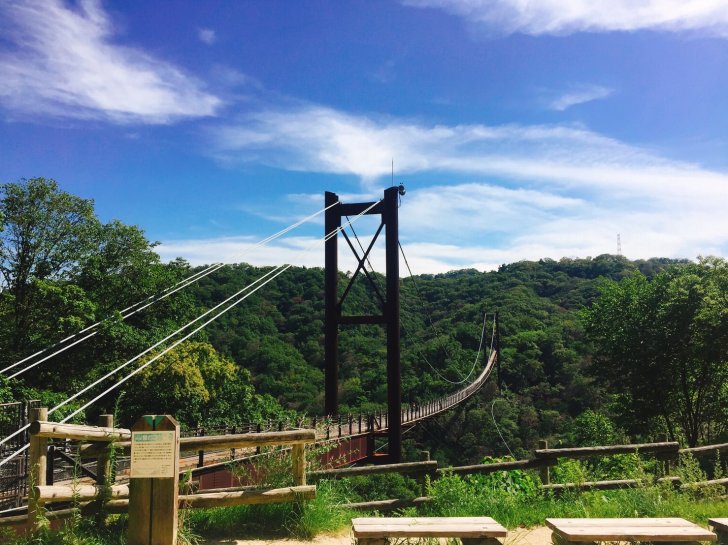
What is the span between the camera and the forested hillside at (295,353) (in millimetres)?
15430

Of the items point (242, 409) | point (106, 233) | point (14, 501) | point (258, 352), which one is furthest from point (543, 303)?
point (14, 501)

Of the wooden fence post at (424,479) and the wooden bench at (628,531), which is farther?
the wooden fence post at (424,479)

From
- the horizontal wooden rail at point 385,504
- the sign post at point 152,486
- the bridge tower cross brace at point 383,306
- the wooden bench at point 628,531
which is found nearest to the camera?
the wooden bench at point 628,531

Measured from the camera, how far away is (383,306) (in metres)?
12.4

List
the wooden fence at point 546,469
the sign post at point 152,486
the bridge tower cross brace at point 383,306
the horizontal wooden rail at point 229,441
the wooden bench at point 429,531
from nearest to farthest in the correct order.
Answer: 1. the wooden bench at point 429,531
2. the sign post at point 152,486
3. the horizontal wooden rail at point 229,441
4. the wooden fence at point 546,469
5. the bridge tower cross brace at point 383,306

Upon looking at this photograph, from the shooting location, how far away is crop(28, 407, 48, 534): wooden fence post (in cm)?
362

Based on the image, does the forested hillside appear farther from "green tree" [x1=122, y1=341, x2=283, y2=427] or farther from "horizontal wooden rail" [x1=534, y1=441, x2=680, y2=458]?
"horizontal wooden rail" [x1=534, y1=441, x2=680, y2=458]

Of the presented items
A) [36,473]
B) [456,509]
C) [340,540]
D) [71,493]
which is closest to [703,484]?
[456,509]

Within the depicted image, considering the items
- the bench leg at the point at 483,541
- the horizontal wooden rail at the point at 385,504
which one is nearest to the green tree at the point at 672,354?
the horizontal wooden rail at the point at 385,504

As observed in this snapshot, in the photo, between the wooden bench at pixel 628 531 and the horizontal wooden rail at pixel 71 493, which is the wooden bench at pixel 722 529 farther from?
the horizontal wooden rail at pixel 71 493

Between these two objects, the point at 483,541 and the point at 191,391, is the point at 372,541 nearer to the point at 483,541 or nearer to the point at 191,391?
the point at 483,541

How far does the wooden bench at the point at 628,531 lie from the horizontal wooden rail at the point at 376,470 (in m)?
2.00

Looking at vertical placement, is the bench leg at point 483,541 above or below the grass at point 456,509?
above

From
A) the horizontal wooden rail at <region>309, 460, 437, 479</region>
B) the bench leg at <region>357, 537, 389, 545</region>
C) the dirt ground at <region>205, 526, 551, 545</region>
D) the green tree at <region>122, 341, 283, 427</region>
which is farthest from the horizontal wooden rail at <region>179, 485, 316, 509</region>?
the green tree at <region>122, 341, 283, 427</region>
